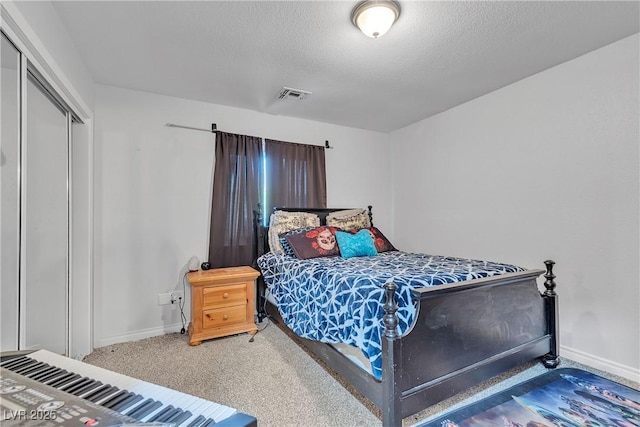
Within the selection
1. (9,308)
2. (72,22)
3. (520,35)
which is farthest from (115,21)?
(520,35)

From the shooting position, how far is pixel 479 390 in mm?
1881

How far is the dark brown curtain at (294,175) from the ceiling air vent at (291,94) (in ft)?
1.96

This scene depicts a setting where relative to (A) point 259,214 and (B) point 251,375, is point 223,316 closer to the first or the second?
(B) point 251,375

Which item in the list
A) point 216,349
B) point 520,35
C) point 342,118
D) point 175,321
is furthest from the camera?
point 342,118

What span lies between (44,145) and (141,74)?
3.44ft

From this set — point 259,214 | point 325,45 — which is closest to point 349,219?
point 259,214

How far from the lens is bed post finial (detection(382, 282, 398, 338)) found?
4.59 feet

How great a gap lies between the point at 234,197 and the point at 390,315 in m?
2.31

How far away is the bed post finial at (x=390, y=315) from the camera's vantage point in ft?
4.59

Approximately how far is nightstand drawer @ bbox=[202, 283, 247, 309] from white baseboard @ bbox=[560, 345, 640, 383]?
2.81 m

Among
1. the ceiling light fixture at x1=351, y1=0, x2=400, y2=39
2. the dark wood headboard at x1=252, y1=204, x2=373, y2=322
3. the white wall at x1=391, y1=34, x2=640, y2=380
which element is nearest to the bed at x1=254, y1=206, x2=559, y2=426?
the white wall at x1=391, y1=34, x2=640, y2=380

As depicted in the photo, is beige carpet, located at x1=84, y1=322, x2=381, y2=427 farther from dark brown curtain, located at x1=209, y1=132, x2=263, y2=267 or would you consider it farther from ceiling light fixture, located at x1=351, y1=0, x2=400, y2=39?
ceiling light fixture, located at x1=351, y1=0, x2=400, y2=39

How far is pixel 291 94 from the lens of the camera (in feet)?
9.58

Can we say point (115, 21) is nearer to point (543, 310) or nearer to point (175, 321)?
point (175, 321)
